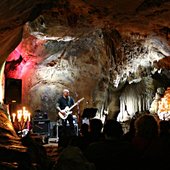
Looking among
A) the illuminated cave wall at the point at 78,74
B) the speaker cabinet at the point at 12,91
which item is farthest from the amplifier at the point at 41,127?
the speaker cabinet at the point at 12,91

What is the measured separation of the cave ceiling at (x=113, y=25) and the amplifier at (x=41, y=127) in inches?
123

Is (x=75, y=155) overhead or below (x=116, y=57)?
below

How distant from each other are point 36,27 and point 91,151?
7.30 meters

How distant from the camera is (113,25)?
8.70 meters

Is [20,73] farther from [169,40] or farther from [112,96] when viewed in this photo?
[169,40]

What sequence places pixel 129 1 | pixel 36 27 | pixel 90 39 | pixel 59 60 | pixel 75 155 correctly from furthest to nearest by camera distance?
pixel 59 60, pixel 90 39, pixel 36 27, pixel 129 1, pixel 75 155

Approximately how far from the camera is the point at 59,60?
14.7 meters

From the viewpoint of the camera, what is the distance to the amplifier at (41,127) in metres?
12.3

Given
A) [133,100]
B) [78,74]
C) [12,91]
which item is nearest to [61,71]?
[78,74]

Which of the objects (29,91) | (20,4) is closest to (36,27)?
(20,4)

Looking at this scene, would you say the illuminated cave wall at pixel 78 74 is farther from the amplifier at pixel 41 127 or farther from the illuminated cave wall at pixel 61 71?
the amplifier at pixel 41 127

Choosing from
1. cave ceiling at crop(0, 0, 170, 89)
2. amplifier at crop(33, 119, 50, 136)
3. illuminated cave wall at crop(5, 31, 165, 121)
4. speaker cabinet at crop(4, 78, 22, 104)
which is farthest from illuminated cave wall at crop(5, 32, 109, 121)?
speaker cabinet at crop(4, 78, 22, 104)

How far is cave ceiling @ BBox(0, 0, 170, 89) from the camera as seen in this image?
6453mm

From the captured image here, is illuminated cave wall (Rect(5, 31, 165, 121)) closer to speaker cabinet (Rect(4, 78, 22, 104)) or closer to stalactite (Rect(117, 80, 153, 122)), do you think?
stalactite (Rect(117, 80, 153, 122))
